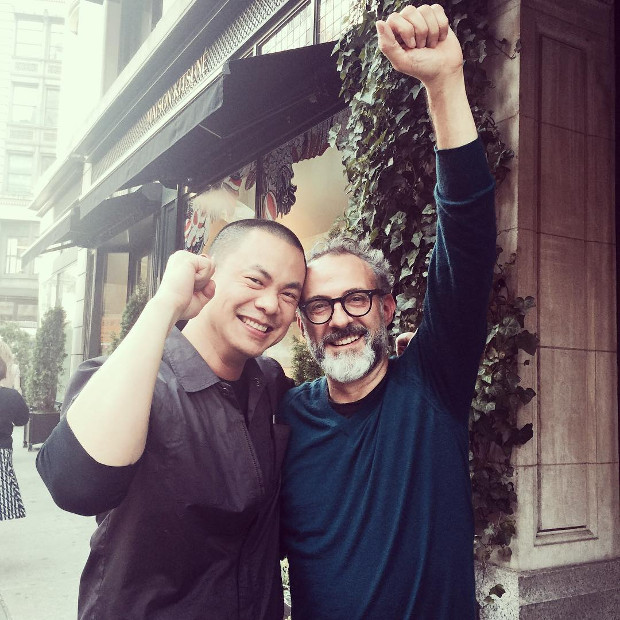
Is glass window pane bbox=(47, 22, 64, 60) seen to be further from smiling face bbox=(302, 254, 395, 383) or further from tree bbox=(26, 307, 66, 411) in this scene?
smiling face bbox=(302, 254, 395, 383)

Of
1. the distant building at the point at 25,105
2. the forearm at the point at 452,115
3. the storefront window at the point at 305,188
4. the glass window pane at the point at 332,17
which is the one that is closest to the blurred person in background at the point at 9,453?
the storefront window at the point at 305,188

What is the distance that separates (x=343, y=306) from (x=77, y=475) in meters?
0.91

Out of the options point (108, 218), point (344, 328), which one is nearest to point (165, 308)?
point (344, 328)

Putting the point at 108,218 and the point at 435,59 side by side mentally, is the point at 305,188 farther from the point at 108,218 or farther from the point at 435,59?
the point at 108,218

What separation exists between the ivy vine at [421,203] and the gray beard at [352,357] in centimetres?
171

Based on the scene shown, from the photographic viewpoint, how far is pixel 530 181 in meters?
3.64

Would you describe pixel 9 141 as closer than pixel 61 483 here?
No

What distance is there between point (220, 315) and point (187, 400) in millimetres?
299

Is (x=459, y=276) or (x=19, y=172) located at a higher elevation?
(x=19, y=172)

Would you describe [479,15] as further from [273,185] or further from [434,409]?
[273,185]

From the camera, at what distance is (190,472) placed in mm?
1570

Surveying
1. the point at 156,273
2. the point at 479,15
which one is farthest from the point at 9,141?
the point at 479,15

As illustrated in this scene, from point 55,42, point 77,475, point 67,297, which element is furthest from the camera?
point 55,42

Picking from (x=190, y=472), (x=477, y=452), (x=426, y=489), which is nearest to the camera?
(x=190, y=472)
